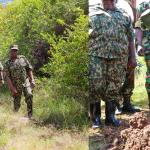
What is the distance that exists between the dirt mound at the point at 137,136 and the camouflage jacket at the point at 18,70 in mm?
4888

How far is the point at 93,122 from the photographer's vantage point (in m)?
6.24

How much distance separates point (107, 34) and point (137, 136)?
191 centimetres

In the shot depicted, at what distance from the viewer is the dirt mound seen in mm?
4316

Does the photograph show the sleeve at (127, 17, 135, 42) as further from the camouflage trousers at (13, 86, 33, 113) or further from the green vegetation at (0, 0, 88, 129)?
the camouflage trousers at (13, 86, 33, 113)

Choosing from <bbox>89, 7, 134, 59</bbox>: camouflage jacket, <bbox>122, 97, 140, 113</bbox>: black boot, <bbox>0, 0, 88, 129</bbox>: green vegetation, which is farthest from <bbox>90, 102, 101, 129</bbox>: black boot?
<bbox>122, 97, 140, 113</bbox>: black boot

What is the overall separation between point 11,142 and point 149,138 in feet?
7.79

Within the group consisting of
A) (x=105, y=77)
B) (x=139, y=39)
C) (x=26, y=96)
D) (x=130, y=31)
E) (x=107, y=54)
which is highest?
(x=130, y=31)

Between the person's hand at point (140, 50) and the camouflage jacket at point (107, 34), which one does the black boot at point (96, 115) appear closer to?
the camouflage jacket at point (107, 34)

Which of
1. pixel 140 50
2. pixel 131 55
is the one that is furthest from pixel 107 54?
pixel 140 50

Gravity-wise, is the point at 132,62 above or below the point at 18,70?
above

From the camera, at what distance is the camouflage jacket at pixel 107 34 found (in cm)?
603

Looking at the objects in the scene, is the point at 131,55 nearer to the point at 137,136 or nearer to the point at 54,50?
the point at 137,136

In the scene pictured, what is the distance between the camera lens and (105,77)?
6.13 m

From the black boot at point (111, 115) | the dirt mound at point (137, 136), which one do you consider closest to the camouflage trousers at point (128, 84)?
the black boot at point (111, 115)
